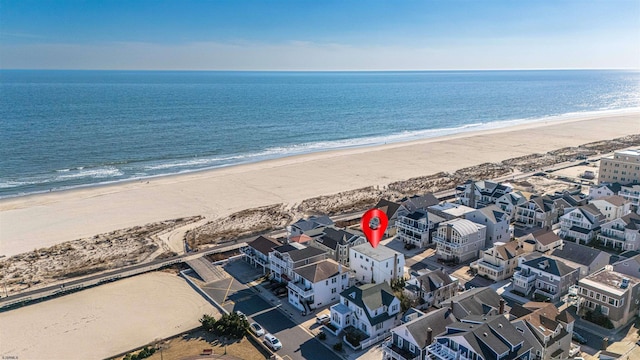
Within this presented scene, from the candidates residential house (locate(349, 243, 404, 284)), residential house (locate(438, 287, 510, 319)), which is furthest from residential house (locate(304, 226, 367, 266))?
residential house (locate(438, 287, 510, 319))

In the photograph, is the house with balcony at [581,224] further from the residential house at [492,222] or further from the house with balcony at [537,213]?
the residential house at [492,222]

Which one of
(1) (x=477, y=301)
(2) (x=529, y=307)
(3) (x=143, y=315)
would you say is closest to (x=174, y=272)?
(3) (x=143, y=315)

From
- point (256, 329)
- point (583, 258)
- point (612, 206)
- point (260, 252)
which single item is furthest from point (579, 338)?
point (260, 252)

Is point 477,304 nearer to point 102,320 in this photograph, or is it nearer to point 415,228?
point 415,228

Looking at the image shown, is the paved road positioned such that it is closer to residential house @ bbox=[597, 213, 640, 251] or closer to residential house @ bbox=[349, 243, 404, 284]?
residential house @ bbox=[349, 243, 404, 284]

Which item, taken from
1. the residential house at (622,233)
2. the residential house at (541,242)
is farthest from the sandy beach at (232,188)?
the residential house at (622,233)

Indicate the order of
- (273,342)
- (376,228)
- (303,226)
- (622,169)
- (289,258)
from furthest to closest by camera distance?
(622,169) < (303,226) < (376,228) < (289,258) < (273,342)
